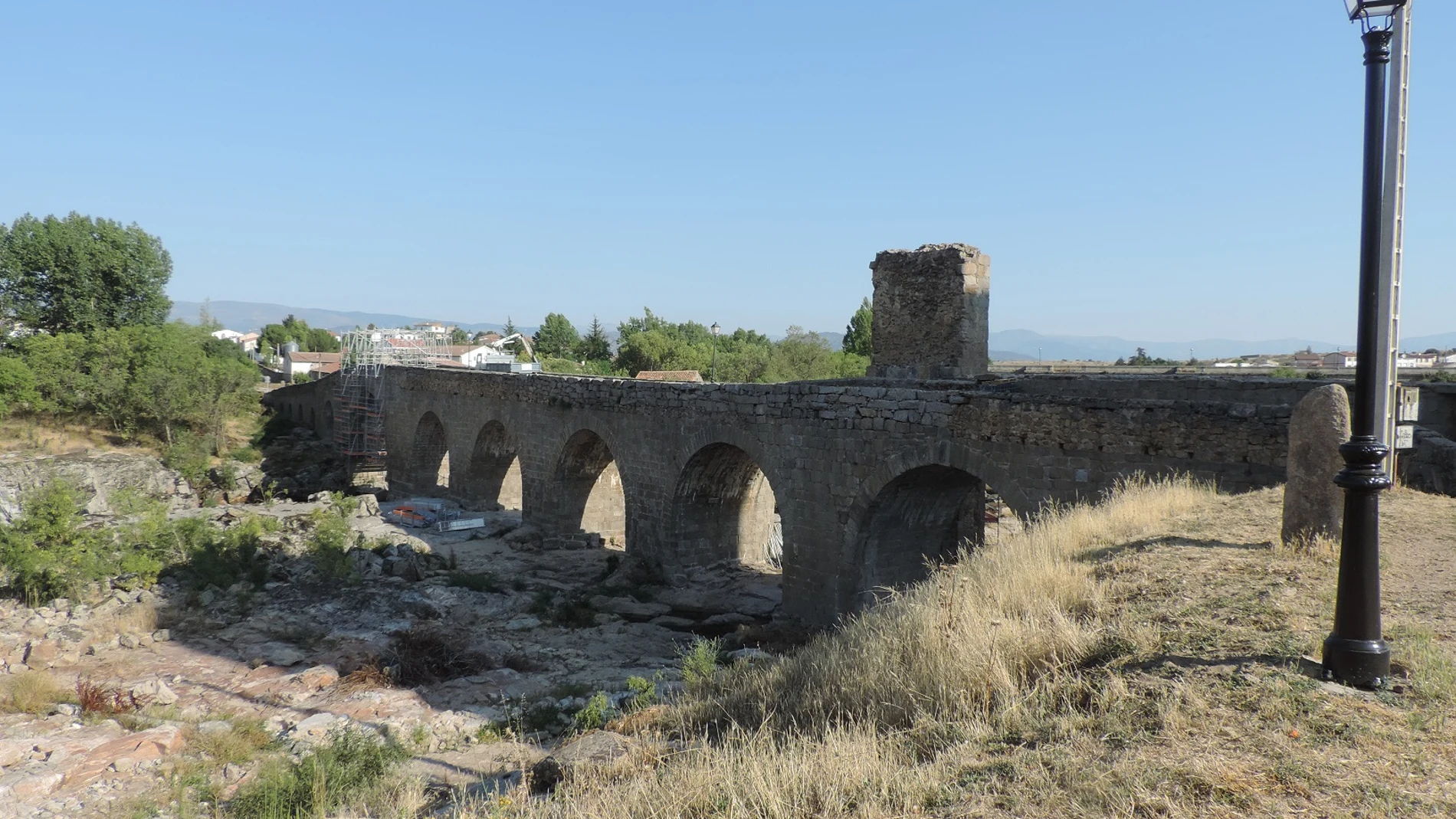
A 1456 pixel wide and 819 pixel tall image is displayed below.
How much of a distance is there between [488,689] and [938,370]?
8249mm

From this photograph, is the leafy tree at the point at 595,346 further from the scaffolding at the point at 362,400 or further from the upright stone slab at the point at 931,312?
the upright stone slab at the point at 931,312

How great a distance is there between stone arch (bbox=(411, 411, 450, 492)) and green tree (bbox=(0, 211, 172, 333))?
15.2 m

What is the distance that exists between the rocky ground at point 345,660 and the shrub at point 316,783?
37 cm

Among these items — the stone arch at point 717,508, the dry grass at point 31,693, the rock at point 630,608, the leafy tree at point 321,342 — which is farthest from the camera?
the leafy tree at point 321,342

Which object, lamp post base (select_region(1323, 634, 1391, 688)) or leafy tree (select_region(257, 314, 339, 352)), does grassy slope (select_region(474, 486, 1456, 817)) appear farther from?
leafy tree (select_region(257, 314, 339, 352))

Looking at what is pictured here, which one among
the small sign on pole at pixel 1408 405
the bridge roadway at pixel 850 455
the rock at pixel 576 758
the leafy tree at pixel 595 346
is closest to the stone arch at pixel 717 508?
the bridge roadway at pixel 850 455

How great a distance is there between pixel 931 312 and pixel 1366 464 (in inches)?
411

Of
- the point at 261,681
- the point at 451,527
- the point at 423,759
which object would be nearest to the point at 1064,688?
the point at 423,759

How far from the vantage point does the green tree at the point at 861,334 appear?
52656 millimetres

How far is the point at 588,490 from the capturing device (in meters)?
19.2

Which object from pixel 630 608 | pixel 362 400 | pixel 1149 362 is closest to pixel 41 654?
pixel 630 608

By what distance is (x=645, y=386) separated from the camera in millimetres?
15289

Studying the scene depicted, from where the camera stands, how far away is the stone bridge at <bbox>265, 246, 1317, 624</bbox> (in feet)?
29.1

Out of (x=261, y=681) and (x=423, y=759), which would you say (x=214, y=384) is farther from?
(x=423, y=759)
